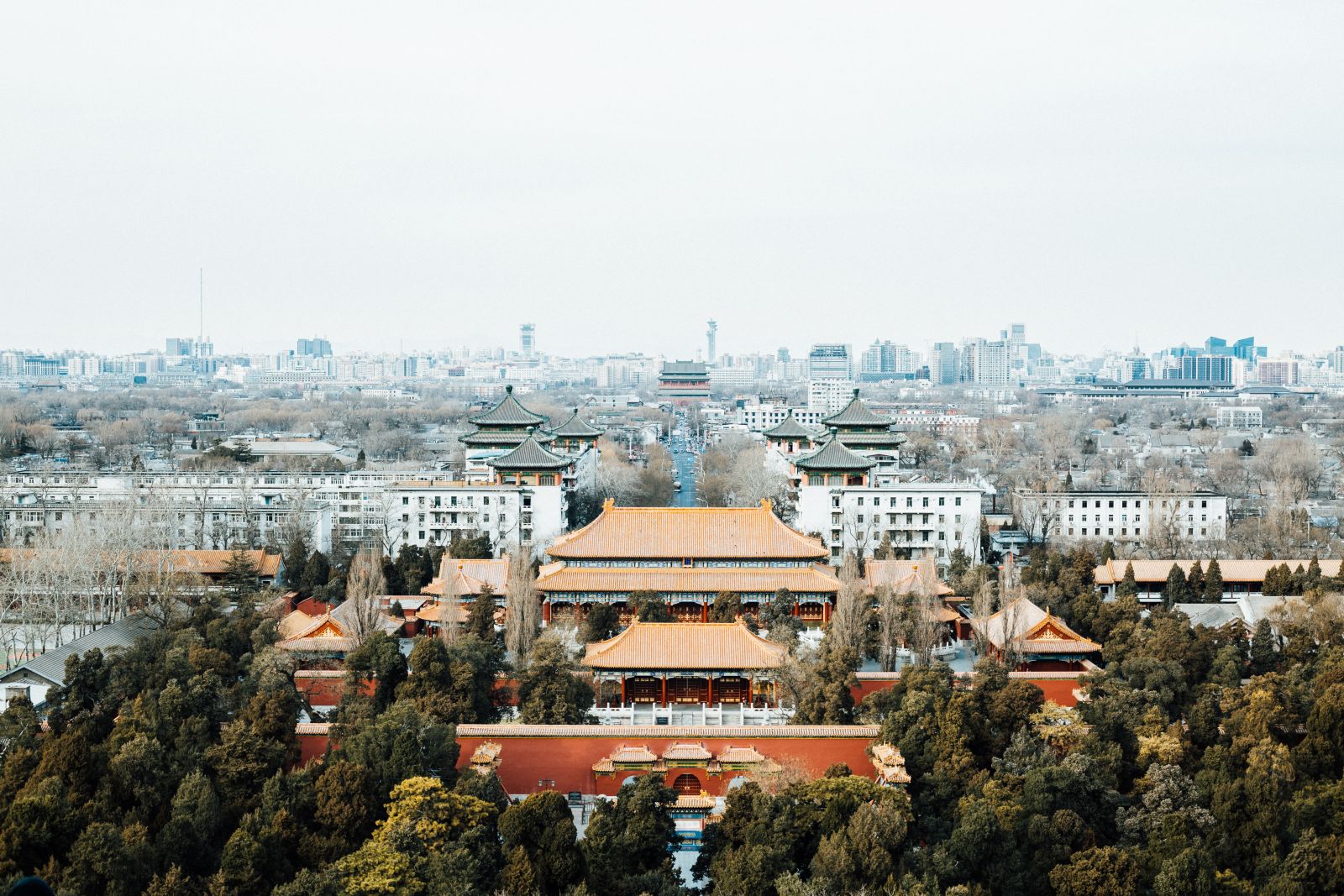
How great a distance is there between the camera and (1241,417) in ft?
237

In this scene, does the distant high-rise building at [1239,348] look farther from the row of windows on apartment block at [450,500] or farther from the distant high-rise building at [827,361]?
the row of windows on apartment block at [450,500]

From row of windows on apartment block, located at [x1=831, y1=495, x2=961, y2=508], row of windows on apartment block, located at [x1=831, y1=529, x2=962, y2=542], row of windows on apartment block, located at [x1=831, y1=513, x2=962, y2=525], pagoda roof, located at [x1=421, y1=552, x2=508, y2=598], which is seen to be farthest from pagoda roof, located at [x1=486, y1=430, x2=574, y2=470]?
row of windows on apartment block, located at [x1=831, y1=529, x2=962, y2=542]

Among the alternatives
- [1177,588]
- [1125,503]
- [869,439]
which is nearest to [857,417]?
[869,439]

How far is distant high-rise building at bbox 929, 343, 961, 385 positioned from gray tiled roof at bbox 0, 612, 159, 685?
400 ft

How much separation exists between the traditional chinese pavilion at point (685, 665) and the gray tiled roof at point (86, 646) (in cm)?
664

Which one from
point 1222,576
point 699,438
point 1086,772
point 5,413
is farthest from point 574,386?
point 1086,772

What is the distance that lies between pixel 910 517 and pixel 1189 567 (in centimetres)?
707

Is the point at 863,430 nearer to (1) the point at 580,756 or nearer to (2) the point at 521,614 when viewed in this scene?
(2) the point at 521,614

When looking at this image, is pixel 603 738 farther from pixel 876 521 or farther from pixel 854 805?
pixel 876 521

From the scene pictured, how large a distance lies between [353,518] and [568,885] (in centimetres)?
2049

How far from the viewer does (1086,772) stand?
14.4 metres

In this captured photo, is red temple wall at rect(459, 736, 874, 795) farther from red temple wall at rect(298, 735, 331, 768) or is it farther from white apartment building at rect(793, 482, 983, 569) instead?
white apartment building at rect(793, 482, 983, 569)

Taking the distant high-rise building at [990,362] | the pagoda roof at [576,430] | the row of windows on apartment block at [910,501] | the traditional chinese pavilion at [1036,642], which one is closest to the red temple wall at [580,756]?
the traditional chinese pavilion at [1036,642]

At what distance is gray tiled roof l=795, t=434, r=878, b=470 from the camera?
3047 cm
